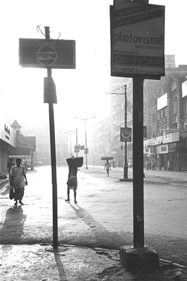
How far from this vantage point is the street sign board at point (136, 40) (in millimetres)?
5312

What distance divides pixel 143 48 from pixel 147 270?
305cm

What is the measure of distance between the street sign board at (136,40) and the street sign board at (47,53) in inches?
53.0

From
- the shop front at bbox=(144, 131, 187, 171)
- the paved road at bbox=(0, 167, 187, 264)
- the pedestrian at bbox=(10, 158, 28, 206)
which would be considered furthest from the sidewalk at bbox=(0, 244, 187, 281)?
the shop front at bbox=(144, 131, 187, 171)

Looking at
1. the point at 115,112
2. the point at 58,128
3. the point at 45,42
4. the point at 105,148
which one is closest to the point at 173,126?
the point at 45,42

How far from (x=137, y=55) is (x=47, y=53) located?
180cm

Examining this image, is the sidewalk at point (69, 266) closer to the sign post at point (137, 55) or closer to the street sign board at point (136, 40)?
the sign post at point (137, 55)

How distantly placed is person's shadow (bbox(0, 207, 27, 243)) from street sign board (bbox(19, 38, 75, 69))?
11.1 feet

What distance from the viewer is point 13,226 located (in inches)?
357

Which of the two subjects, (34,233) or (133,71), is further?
(34,233)

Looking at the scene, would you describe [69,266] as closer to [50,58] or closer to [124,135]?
[50,58]

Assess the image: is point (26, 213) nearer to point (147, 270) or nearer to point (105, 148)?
point (147, 270)

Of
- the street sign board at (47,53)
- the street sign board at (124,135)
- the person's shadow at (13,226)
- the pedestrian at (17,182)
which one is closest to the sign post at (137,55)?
the street sign board at (47,53)

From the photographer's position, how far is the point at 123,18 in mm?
5336

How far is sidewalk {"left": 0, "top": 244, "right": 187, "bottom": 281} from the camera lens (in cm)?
492
